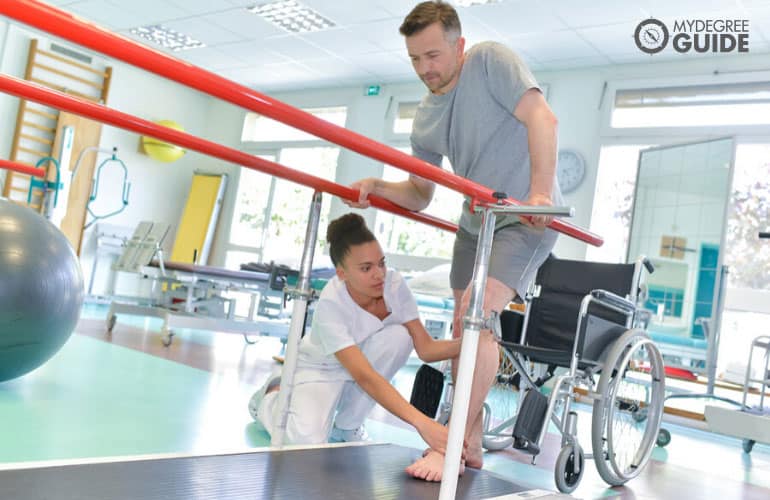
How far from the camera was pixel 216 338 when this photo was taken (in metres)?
5.80

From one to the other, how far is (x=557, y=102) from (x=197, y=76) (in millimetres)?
6067

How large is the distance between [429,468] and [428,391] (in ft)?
2.13

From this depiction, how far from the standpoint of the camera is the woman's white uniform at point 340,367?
2.18 meters

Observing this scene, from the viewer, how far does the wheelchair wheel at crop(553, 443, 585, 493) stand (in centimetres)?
224

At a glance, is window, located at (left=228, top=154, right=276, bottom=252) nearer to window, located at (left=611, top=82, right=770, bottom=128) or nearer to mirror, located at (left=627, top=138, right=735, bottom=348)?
window, located at (left=611, top=82, right=770, bottom=128)

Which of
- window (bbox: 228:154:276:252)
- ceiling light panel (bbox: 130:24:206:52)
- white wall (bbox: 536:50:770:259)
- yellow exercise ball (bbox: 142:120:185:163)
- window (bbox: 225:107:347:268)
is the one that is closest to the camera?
white wall (bbox: 536:50:770:259)

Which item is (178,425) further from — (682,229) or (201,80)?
(682,229)

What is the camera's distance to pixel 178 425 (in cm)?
243

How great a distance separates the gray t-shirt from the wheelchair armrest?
32.2 inches

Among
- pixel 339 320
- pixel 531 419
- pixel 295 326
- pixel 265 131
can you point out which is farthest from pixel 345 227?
pixel 265 131

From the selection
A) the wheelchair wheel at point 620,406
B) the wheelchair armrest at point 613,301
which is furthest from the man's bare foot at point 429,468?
the wheelchair armrest at point 613,301

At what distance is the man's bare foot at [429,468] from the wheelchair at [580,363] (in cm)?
56

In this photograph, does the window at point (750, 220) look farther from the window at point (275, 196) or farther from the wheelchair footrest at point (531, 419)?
the window at point (275, 196)

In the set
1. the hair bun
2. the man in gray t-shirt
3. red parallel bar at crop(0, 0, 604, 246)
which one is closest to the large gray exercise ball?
the hair bun
